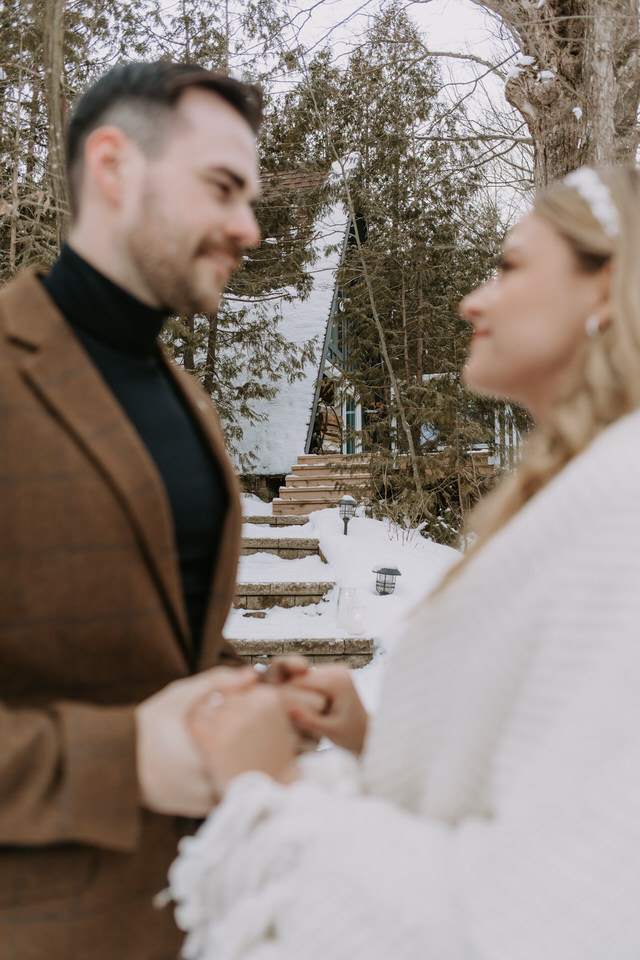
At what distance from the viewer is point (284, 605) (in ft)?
19.7

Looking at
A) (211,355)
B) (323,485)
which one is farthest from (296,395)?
(323,485)

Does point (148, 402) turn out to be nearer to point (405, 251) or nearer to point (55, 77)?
point (55, 77)

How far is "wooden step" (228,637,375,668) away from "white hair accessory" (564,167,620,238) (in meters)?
4.15

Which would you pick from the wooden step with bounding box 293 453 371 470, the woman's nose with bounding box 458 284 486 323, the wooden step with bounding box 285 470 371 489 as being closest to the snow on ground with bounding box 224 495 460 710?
the wooden step with bounding box 293 453 371 470

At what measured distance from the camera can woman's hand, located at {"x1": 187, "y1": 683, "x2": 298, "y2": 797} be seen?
0.88 meters

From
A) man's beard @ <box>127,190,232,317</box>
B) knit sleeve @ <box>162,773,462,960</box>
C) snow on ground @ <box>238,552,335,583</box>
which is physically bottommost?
snow on ground @ <box>238,552,335,583</box>

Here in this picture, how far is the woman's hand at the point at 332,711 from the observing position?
3.77ft

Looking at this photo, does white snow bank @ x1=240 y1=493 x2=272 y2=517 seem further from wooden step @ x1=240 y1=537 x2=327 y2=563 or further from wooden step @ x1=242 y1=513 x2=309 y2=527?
wooden step @ x1=240 y1=537 x2=327 y2=563

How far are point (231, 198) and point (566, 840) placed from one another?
43.2 inches

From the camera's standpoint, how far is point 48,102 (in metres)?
4.13

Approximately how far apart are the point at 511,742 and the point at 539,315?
23.7 inches

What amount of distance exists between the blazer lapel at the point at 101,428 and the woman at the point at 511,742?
0.85ft

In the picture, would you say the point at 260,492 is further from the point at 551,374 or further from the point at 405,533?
the point at 551,374

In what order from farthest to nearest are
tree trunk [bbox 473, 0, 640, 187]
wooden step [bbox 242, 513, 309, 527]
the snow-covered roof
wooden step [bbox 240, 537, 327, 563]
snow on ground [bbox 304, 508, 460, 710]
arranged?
the snow-covered roof < wooden step [bbox 242, 513, 309, 527] < wooden step [bbox 240, 537, 327, 563] < tree trunk [bbox 473, 0, 640, 187] < snow on ground [bbox 304, 508, 460, 710]
